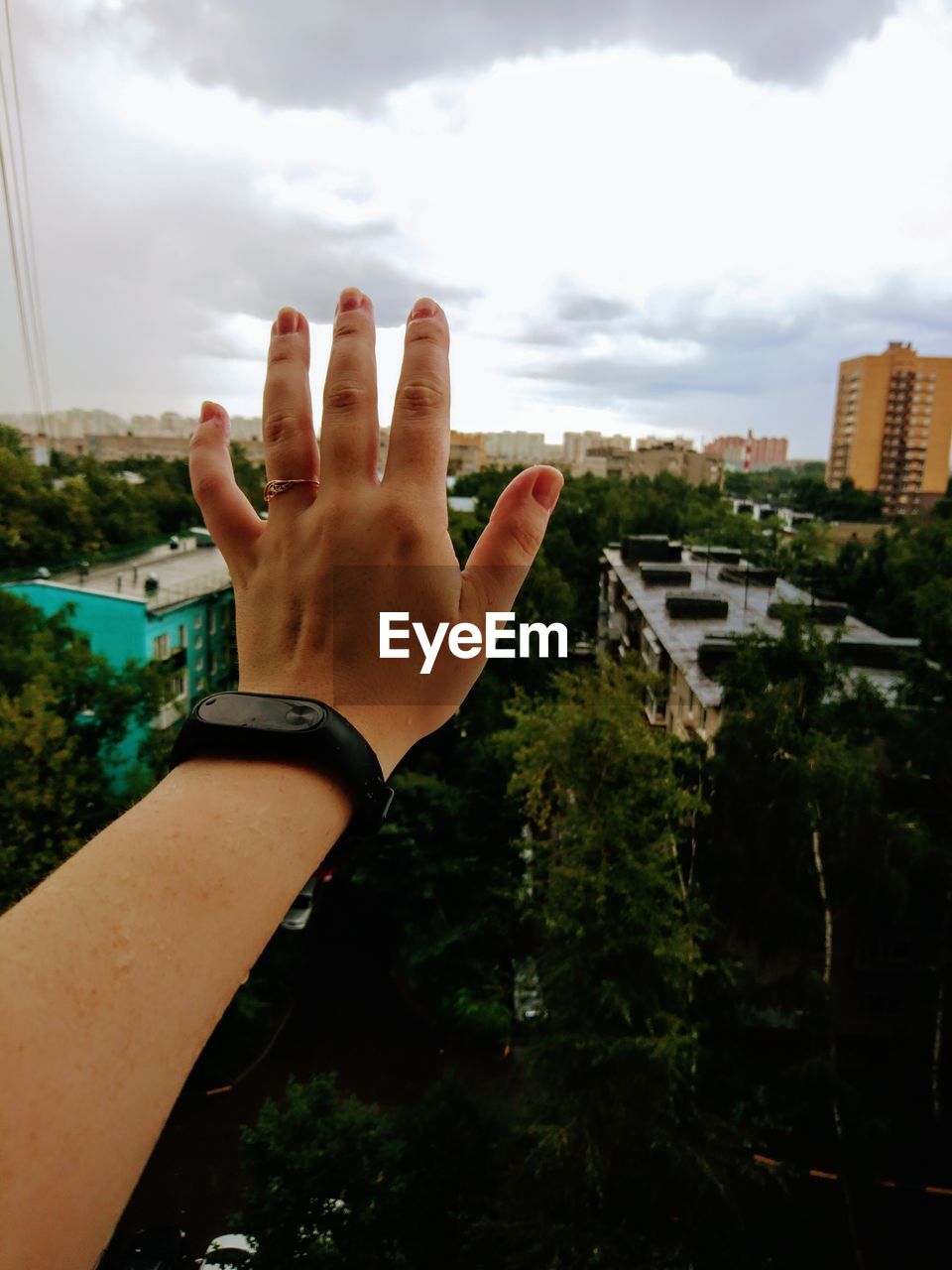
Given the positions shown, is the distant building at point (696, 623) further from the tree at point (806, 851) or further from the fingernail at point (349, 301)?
the fingernail at point (349, 301)

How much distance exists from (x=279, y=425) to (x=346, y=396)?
0.28 feet

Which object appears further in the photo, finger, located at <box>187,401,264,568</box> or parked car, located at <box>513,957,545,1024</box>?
parked car, located at <box>513,957,545,1024</box>

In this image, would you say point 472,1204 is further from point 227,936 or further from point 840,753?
point 227,936

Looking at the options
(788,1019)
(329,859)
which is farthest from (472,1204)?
(329,859)

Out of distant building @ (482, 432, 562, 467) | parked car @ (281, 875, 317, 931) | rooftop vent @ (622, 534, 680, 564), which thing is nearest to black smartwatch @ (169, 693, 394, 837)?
parked car @ (281, 875, 317, 931)

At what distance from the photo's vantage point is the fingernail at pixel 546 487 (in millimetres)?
821

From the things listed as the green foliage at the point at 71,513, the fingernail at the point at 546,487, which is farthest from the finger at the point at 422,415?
the green foliage at the point at 71,513

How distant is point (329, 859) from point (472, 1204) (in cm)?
356

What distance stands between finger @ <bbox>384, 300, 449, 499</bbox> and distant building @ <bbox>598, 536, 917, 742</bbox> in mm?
4038

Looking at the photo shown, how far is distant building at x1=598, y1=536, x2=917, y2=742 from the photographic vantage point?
18.2ft

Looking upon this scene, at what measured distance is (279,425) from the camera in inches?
31.4

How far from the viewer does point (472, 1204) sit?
3385mm

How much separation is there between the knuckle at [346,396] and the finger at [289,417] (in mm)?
53

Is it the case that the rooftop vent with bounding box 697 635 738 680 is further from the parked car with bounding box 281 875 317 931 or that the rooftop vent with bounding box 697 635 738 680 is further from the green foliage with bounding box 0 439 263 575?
the parked car with bounding box 281 875 317 931
